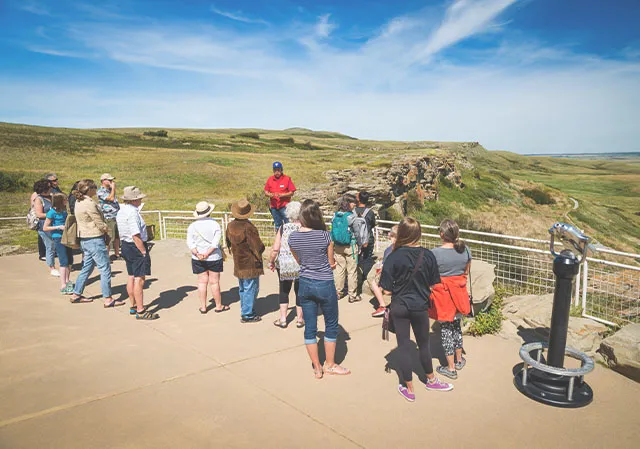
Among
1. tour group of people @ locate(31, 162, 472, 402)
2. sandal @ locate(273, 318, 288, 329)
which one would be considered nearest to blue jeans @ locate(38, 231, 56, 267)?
tour group of people @ locate(31, 162, 472, 402)

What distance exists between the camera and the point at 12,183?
90.9 feet

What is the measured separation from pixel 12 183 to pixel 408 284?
104 feet

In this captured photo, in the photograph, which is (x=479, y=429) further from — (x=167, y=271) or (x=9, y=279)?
(x=9, y=279)

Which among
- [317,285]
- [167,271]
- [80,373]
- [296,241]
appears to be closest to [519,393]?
[317,285]

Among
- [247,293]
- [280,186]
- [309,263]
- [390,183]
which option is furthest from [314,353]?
[390,183]

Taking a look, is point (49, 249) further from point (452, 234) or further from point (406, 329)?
point (452, 234)

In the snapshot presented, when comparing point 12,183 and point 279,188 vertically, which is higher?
point 279,188

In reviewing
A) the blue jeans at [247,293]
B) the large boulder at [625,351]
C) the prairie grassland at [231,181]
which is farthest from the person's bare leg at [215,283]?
the prairie grassland at [231,181]

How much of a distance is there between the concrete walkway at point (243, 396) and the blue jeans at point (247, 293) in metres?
0.21

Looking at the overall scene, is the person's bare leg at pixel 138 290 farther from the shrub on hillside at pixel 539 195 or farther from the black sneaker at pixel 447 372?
the shrub on hillside at pixel 539 195

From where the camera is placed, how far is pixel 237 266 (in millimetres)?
5906

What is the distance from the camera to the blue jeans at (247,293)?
19.8 ft

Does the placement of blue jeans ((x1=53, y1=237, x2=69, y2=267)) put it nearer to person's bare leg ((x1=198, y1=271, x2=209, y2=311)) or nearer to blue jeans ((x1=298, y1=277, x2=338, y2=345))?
person's bare leg ((x1=198, y1=271, x2=209, y2=311))

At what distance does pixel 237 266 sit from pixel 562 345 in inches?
155
